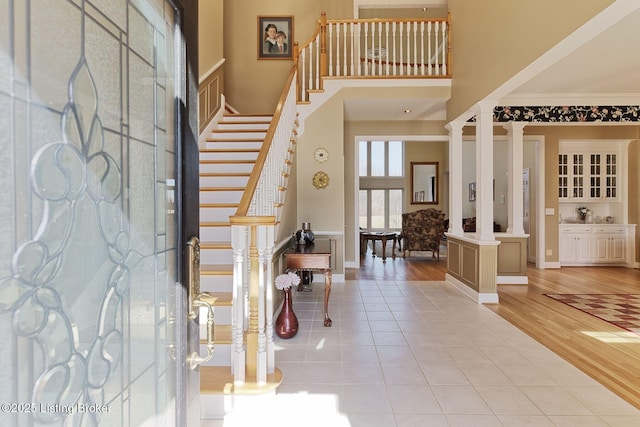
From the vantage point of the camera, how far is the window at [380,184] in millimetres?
12055

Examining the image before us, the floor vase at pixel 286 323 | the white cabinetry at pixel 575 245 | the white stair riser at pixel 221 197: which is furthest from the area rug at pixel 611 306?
the white stair riser at pixel 221 197

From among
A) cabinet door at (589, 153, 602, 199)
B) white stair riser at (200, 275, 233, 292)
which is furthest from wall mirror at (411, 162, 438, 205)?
white stair riser at (200, 275, 233, 292)

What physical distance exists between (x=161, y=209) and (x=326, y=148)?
464cm

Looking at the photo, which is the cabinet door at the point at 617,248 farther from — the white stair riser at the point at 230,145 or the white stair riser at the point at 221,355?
the white stair riser at the point at 221,355

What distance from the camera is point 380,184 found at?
1202cm

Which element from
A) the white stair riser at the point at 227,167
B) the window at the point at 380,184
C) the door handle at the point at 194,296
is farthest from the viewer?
the window at the point at 380,184

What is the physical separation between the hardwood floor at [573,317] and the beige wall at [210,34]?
4.27 m

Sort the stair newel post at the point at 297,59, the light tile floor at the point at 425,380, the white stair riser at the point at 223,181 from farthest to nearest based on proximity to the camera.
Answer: the stair newel post at the point at 297,59
the white stair riser at the point at 223,181
the light tile floor at the point at 425,380

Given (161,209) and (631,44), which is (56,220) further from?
(631,44)

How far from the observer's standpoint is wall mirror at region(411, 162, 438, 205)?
10.9m

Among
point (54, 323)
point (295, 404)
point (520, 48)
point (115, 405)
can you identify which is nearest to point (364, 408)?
point (295, 404)

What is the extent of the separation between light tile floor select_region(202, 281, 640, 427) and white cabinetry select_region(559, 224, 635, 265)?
14.2ft

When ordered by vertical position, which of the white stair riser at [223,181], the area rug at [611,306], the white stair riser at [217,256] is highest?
the white stair riser at [223,181]

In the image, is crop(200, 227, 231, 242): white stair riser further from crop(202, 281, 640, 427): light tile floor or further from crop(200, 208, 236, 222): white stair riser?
crop(202, 281, 640, 427): light tile floor
